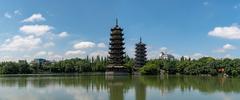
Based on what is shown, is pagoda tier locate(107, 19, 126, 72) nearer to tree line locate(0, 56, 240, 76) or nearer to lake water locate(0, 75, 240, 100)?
tree line locate(0, 56, 240, 76)

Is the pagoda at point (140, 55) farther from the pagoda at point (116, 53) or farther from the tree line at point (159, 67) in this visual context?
the pagoda at point (116, 53)

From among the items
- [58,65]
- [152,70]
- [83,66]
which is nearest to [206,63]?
[152,70]

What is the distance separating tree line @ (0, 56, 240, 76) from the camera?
2948 inches

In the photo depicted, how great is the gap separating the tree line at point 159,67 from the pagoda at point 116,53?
6115 mm

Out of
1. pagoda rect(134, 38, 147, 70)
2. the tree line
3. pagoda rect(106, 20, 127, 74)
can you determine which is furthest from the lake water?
pagoda rect(134, 38, 147, 70)

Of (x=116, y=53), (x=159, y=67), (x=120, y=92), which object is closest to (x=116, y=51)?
(x=116, y=53)

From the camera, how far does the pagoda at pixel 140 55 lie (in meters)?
88.2

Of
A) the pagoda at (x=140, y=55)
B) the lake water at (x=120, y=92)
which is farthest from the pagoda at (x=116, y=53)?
the lake water at (x=120, y=92)

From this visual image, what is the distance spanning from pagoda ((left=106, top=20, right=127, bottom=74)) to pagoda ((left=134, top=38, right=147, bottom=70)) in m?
16.1

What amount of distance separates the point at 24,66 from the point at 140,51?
32.2 meters

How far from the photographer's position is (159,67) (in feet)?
286

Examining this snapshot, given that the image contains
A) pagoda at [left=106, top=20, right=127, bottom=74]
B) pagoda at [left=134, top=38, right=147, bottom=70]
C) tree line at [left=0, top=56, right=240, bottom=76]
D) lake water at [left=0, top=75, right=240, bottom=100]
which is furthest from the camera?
pagoda at [left=134, top=38, right=147, bottom=70]

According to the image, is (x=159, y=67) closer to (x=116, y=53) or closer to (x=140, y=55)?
(x=140, y=55)

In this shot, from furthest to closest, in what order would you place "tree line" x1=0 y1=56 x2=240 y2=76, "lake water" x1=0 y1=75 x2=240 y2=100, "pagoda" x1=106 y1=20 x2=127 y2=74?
1. "tree line" x1=0 y1=56 x2=240 y2=76
2. "pagoda" x1=106 y1=20 x2=127 y2=74
3. "lake water" x1=0 y1=75 x2=240 y2=100
